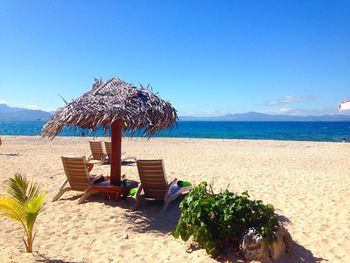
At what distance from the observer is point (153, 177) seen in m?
5.86

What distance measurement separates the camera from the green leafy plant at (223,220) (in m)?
3.67

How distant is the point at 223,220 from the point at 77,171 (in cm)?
353

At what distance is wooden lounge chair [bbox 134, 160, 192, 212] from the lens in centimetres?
Result: 577

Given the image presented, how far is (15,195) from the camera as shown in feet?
11.6

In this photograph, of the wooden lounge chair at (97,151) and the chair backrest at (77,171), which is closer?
the chair backrest at (77,171)

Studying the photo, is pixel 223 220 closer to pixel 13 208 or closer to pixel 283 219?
pixel 283 219

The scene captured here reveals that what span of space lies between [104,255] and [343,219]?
3.81m

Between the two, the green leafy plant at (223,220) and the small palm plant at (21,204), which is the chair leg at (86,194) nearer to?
the small palm plant at (21,204)

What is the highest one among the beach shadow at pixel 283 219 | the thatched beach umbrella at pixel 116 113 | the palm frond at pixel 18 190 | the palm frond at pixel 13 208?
the thatched beach umbrella at pixel 116 113

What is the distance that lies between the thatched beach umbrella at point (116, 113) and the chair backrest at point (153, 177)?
1.86ft

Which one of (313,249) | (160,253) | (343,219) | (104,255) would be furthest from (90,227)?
(343,219)

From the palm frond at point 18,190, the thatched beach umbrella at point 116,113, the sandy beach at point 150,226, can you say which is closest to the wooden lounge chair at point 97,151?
the sandy beach at point 150,226

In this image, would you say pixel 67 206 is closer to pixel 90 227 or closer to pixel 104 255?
pixel 90 227

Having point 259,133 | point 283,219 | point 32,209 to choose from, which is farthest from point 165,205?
point 259,133
